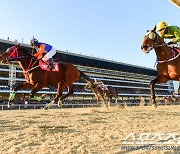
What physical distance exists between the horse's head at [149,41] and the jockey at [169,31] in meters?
0.25

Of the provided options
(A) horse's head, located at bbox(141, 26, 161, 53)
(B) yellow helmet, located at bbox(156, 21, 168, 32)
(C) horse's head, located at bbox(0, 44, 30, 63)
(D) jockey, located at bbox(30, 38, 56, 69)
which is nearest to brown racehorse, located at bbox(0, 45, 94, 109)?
(C) horse's head, located at bbox(0, 44, 30, 63)

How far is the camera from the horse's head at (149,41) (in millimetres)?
7453

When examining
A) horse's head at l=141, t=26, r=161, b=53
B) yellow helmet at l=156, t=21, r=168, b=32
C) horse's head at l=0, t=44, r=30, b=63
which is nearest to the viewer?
horse's head at l=141, t=26, r=161, b=53

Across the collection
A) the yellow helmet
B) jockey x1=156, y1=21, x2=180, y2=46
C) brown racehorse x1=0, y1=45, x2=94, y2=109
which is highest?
the yellow helmet

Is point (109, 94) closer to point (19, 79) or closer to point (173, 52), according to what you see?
point (173, 52)

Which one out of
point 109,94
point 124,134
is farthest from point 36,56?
point 109,94

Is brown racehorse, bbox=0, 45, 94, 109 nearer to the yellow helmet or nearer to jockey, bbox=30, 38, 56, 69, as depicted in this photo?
jockey, bbox=30, 38, 56, 69

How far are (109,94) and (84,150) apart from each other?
69.6 ft

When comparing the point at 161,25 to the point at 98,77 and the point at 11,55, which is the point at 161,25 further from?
the point at 98,77

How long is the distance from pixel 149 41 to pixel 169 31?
778 mm

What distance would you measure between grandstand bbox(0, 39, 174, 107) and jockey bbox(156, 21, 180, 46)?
32244mm

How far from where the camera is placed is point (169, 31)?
7.62 meters

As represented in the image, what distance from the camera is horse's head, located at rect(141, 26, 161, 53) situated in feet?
24.5

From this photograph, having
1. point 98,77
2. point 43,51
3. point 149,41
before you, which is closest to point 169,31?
point 149,41
